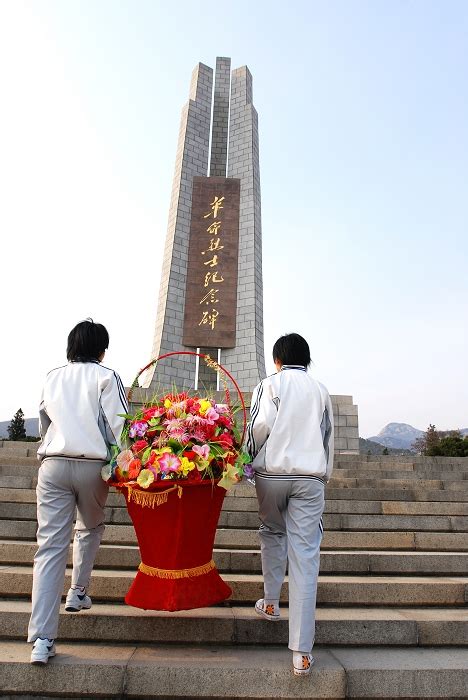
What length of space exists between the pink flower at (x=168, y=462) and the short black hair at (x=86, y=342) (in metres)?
0.74

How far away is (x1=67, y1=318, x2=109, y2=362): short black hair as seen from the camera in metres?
2.80

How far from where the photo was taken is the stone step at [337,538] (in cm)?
399

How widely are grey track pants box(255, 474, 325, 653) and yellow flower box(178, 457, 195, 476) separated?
16.5 inches

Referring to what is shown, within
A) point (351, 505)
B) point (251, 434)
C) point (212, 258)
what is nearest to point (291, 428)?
point (251, 434)

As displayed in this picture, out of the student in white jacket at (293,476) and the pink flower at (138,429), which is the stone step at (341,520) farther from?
the pink flower at (138,429)

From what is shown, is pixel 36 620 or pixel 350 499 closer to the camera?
pixel 36 620

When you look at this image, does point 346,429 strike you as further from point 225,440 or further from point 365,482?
point 225,440

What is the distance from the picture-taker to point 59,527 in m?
2.49

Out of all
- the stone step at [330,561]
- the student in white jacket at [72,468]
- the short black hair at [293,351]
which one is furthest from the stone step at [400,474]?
the student in white jacket at [72,468]

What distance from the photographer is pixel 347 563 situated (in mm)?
3666

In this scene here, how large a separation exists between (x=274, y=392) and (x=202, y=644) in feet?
4.74

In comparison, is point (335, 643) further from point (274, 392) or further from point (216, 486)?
point (274, 392)

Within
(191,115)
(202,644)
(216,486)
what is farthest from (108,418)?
(191,115)

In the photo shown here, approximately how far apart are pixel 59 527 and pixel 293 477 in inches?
46.9
